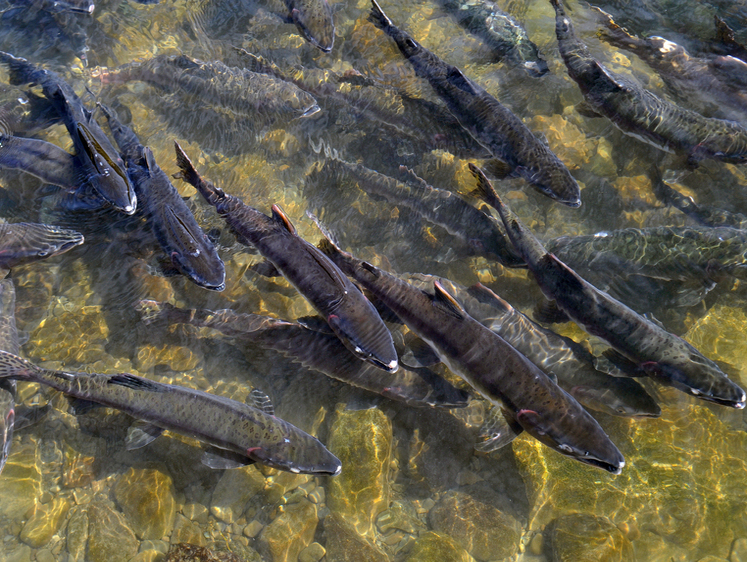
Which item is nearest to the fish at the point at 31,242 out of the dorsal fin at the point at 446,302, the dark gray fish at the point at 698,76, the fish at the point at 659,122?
the dorsal fin at the point at 446,302

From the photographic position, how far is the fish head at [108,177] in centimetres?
515

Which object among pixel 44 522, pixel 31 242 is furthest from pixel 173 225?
pixel 44 522

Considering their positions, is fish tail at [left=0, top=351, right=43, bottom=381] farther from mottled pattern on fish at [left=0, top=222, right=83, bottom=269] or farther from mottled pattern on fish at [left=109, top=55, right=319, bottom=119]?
mottled pattern on fish at [left=109, top=55, right=319, bottom=119]

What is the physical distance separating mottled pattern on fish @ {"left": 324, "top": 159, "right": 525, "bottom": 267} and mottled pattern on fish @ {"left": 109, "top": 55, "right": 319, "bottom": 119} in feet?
3.64

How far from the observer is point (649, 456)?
4.64m

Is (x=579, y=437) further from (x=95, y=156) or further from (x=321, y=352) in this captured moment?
(x=95, y=156)

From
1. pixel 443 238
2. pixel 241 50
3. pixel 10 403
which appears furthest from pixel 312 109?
pixel 10 403

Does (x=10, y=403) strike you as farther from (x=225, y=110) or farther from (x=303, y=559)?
(x=225, y=110)

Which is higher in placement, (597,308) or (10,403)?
(597,308)

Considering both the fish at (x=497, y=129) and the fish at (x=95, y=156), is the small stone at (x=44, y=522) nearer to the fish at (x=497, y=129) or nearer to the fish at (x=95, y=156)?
the fish at (x=95, y=156)

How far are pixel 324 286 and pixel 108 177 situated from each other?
8.97 feet

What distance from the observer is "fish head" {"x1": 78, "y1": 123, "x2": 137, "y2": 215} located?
16.9 ft

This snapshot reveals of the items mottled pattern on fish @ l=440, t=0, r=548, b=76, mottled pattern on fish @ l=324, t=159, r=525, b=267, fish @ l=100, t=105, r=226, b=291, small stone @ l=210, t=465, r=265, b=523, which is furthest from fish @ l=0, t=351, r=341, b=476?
mottled pattern on fish @ l=440, t=0, r=548, b=76

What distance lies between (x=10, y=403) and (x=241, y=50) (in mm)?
5795
